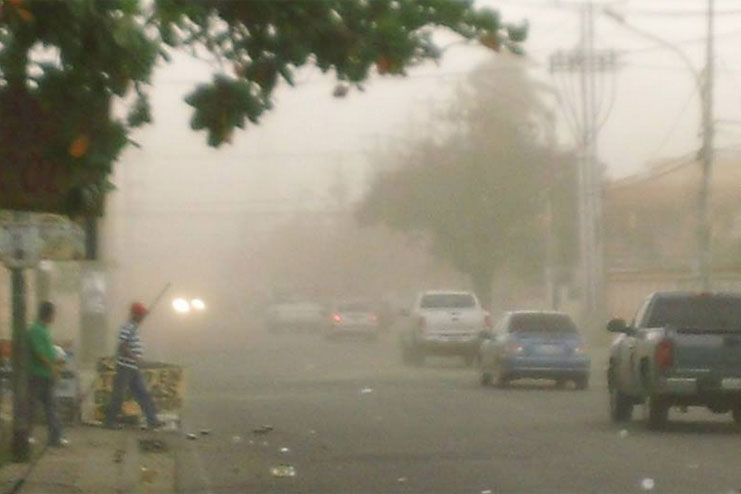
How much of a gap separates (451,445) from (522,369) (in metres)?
13.7

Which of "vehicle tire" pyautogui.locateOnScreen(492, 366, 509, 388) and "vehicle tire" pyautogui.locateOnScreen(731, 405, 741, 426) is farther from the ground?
"vehicle tire" pyautogui.locateOnScreen(492, 366, 509, 388)

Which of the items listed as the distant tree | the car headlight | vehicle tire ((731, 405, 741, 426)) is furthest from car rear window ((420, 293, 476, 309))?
the distant tree

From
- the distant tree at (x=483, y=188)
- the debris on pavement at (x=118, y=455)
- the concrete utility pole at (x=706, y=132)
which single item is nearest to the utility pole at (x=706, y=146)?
the concrete utility pole at (x=706, y=132)

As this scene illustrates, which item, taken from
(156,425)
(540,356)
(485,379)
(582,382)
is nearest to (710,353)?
(156,425)

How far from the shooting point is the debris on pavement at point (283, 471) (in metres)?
20.5

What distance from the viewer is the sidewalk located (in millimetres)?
19641

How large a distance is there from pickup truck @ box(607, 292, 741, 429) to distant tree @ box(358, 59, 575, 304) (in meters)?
47.4

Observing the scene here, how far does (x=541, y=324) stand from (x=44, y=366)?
16.9m

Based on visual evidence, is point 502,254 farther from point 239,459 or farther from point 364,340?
point 239,459

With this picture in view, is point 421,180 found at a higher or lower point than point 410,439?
higher

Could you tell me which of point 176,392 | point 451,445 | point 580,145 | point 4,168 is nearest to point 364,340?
point 580,145

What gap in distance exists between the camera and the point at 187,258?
140m

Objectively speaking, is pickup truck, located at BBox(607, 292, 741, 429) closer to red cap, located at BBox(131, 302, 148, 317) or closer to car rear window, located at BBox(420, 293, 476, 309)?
red cap, located at BBox(131, 302, 148, 317)

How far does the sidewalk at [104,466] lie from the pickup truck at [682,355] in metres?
5.95
